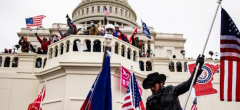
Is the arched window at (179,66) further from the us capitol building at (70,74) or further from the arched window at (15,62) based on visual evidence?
the arched window at (15,62)

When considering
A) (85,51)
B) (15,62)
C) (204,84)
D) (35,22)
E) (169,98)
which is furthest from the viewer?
(35,22)

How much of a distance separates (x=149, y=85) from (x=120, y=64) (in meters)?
6.27

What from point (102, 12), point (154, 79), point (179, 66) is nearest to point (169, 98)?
point (154, 79)

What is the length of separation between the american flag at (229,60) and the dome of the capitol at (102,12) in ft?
232

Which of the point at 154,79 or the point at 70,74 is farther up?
the point at 154,79

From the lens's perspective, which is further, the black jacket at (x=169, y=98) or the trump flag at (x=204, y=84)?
the trump flag at (x=204, y=84)

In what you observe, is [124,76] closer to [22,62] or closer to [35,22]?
[22,62]

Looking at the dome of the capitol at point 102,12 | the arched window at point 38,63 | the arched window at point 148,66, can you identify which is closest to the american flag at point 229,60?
the arched window at point 148,66

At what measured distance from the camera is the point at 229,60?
5012 millimetres

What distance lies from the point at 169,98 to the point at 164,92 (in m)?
0.16

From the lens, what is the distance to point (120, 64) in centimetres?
1034

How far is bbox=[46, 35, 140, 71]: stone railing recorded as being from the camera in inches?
424

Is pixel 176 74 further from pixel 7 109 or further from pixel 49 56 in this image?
pixel 7 109

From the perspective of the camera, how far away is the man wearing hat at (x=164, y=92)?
3724 mm
